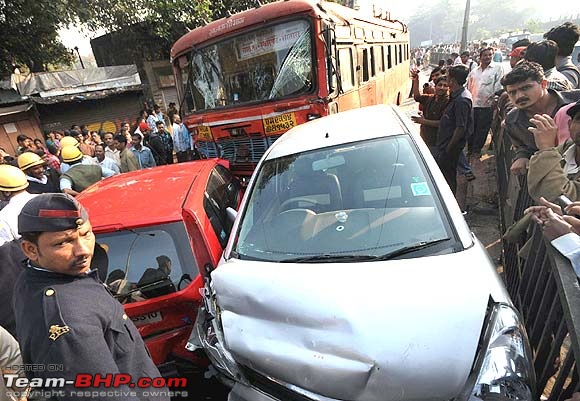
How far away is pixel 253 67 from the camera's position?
5098mm

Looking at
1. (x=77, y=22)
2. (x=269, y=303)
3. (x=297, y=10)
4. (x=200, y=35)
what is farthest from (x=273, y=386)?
(x=77, y=22)

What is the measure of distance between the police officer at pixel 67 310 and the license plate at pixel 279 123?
373 cm

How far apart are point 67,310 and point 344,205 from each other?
5.63 ft

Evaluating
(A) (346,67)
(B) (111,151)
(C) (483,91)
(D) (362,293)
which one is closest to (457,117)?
(A) (346,67)

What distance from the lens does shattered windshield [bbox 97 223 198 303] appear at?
2.33 metres

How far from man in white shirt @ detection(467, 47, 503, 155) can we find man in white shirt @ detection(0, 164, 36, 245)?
6.84 metres

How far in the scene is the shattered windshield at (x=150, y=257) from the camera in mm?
2328

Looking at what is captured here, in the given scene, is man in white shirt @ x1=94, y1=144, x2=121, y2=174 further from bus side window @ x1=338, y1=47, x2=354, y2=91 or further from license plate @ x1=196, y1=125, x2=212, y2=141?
bus side window @ x1=338, y1=47, x2=354, y2=91

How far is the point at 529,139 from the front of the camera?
2.79 meters

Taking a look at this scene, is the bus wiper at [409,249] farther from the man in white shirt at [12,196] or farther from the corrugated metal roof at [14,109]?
the corrugated metal roof at [14,109]

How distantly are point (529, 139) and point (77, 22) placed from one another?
44.6 feet

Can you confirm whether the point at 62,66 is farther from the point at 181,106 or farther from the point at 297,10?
the point at 297,10

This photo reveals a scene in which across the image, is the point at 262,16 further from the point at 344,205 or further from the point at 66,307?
the point at 66,307

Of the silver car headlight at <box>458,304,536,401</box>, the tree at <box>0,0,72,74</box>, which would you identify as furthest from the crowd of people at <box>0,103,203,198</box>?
the tree at <box>0,0,72,74</box>
